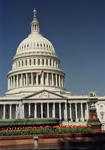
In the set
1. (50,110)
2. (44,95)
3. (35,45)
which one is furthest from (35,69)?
(50,110)

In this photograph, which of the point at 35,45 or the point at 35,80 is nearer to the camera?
the point at 35,80

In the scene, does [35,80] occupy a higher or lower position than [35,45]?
lower

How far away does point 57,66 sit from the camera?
122 meters

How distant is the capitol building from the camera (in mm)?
94688

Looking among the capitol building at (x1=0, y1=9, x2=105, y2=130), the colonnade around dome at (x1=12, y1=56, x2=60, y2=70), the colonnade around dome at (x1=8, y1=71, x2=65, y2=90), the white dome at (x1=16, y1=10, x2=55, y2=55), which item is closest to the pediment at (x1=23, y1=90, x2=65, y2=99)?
the capitol building at (x1=0, y1=9, x2=105, y2=130)

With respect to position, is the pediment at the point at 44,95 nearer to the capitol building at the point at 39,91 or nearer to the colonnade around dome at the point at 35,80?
the capitol building at the point at 39,91

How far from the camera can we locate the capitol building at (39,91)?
9469 cm

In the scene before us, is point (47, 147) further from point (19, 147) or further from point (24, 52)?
point (24, 52)

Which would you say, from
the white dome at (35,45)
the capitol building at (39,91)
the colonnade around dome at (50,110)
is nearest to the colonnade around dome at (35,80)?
the capitol building at (39,91)

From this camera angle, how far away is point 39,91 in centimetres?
9475

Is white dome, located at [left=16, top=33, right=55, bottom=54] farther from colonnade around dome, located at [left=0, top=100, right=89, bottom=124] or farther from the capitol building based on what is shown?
colonnade around dome, located at [left=0, top=100, right=89, bottom=124]

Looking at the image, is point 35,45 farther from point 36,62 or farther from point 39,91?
point 39,91

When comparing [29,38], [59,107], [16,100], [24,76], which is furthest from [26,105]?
[29,38]

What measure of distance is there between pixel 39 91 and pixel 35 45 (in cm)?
3181
